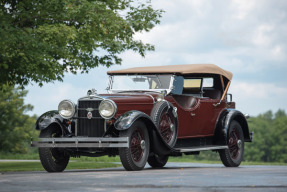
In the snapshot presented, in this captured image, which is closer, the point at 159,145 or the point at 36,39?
the point at 159,145

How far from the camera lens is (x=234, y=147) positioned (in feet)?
47.1

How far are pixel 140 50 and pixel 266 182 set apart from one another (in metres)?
15.5

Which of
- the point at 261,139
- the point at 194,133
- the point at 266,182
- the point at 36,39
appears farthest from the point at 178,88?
the point at 261,139

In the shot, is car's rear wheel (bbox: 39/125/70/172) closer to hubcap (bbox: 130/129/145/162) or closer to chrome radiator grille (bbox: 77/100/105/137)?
chrome radiator grille (bbox: 77/100/105/137)

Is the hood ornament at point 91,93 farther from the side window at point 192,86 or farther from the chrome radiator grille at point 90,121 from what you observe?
the side window at point 192,86

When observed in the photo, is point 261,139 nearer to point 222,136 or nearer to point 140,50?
point 140,50

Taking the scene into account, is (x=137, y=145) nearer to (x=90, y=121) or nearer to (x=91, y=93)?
(x=90, y=121)

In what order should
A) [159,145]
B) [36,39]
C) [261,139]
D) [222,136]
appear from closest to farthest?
[159,145], [222,136], [36,39], [261,139]

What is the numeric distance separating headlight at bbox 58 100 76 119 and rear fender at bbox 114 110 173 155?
1197mm

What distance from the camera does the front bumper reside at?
10.3 m

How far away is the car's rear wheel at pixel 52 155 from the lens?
36.6 ft

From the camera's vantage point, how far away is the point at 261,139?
373 ft

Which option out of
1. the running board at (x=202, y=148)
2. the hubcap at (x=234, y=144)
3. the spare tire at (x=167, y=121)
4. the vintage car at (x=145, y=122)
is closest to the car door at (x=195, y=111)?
the vintage car at (x=145, y=122)

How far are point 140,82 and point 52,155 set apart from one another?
278 cm
